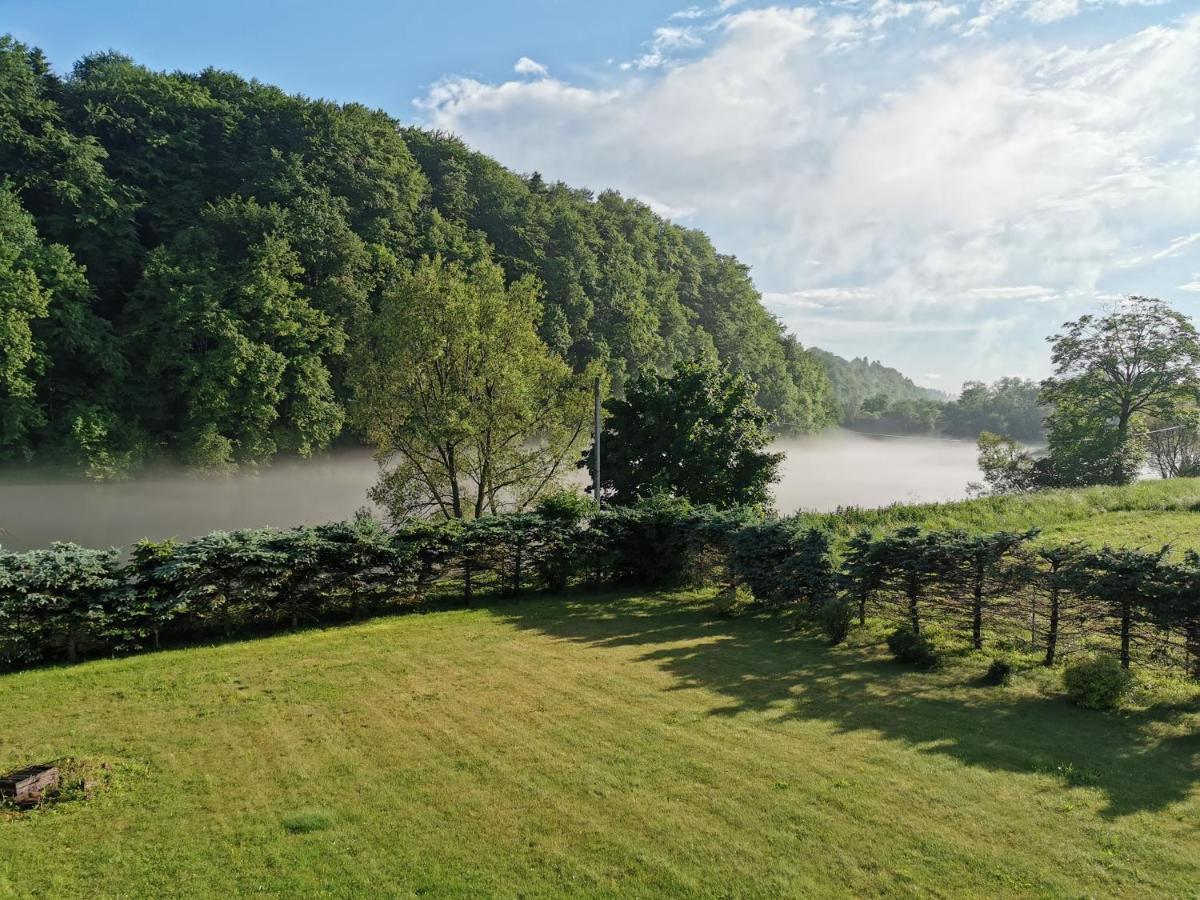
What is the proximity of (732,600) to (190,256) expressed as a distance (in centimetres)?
3461

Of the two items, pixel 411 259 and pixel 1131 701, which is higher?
pixel 411 259

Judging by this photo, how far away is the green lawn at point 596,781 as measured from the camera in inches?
245

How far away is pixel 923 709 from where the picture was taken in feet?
33.4

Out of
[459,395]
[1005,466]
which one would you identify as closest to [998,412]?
[1005,466]

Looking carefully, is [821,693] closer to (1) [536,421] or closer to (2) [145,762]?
(2) [145,762]

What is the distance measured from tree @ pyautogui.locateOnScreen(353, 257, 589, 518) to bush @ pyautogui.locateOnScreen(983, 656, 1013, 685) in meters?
17.7

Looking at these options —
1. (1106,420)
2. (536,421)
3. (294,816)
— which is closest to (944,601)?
(294,816)

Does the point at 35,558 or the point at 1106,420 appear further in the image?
the point at 1106,420

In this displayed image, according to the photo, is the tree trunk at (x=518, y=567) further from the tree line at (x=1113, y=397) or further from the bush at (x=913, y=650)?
the tree line at (x=1113, y=397)

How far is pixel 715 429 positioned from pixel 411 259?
30.4m

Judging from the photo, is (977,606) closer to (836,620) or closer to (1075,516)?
(836,620)

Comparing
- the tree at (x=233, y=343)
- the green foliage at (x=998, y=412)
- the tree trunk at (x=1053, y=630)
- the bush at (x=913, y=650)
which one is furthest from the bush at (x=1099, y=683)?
the green foliage at (x=998, y=412)

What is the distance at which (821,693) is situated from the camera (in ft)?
35.7

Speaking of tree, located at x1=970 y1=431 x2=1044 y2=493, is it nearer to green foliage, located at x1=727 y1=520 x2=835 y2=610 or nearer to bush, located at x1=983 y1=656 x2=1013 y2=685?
green foliage, located at x1=727 y1=520 x2=835 y2=610
